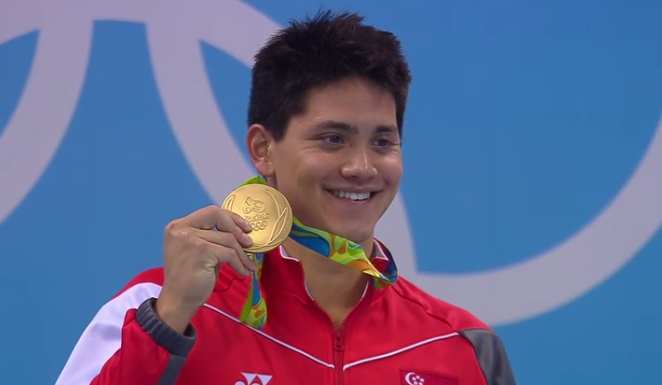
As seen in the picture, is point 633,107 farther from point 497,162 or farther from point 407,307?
point 407,307

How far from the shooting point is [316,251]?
134 centimetres

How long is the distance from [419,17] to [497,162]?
0.43 metres

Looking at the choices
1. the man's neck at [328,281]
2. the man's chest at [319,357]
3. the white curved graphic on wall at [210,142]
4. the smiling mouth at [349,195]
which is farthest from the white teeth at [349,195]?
the white curved graphic on wall at [210,142]

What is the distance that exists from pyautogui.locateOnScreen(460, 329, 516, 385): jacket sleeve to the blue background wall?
67cm

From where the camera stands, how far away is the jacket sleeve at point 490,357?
143 centimetres

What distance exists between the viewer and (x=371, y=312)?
1.42 m

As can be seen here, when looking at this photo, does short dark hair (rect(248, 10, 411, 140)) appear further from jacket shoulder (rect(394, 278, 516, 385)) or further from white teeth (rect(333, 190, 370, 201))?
jacket shoulder (rect(394, 278, 516, 385))

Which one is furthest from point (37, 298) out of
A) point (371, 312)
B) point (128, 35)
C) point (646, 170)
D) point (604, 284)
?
point (646, 170)

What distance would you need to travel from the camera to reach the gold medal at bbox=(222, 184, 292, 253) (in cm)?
→ 119

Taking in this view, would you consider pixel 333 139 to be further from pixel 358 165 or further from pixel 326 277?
pixel 326 277

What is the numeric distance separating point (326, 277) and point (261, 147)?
25 cm

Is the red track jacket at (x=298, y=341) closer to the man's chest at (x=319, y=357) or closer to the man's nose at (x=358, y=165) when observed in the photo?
the man's chest at (x=319, y=357)

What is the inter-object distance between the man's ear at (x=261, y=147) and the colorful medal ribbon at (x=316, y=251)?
0.25 ft

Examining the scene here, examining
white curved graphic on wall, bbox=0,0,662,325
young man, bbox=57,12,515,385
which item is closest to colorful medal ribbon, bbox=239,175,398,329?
young man, bbox=57,12,515,385
